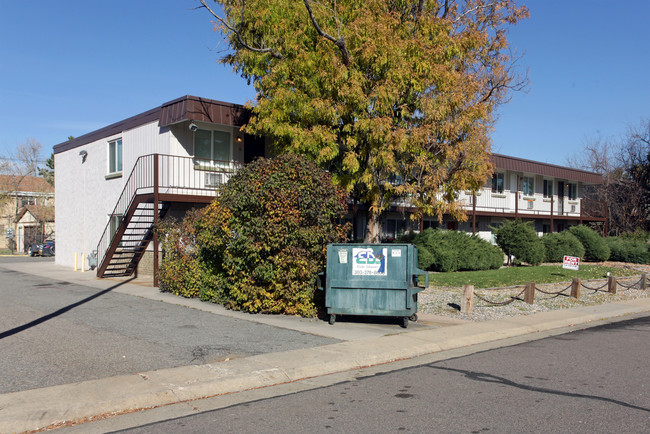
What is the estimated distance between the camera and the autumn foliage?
11688 mm

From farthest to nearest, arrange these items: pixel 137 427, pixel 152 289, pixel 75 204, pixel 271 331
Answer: pixel 75 204 → pixel 152 289 → pixel 271 331 → pixel 137 427

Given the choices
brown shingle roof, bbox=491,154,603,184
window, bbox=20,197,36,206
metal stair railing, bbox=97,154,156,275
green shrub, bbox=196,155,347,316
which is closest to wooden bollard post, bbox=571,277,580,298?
green shrub, bbox=196,155,347,316

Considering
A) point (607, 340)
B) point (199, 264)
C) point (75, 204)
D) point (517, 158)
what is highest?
point (517, 158)

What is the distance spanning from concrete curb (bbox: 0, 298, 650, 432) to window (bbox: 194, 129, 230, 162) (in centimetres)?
1140

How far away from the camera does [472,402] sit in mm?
6336

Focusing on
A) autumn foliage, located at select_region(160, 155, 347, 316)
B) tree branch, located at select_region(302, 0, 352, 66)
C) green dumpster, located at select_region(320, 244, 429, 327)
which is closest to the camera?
green dumpster, located at select_region(320, 244, 429, 327)

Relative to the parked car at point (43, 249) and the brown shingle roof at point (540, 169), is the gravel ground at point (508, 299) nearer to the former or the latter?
the brown shingle roof at point (540, 169)

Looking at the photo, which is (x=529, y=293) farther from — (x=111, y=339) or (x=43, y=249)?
(x=43, y=249)

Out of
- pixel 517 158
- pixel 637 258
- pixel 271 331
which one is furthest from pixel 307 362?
pixel 637 258

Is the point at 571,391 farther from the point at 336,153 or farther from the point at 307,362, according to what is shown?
the point at 336,153

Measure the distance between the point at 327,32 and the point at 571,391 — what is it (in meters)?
11.5

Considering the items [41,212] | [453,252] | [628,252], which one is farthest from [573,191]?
[41,212]

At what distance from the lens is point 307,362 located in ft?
26.8

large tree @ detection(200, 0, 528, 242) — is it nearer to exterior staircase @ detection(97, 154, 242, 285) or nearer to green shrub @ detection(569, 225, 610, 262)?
exterior staircase @ detection(97, 154, 242, 285)
